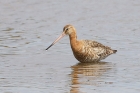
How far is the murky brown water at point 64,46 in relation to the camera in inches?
Answer: 358

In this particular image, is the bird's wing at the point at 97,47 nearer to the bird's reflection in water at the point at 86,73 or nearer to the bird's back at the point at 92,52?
the bird's back at the point at 92,52

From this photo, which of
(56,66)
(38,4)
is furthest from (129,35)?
(38,4)

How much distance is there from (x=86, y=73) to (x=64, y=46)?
244cm

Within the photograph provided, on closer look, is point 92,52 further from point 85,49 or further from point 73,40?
point 73,40

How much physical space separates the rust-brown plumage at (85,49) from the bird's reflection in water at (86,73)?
0.15 metres

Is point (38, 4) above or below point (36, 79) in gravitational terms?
below

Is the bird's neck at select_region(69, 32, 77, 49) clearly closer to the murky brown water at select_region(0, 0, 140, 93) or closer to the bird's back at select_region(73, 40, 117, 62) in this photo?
the bird's back at select_region(73, 40, 117, 62)

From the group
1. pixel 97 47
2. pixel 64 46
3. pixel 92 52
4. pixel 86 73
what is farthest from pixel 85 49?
pixel 86 73

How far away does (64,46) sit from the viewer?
12.5 meters

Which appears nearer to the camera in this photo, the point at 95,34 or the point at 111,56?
the point at 111,56

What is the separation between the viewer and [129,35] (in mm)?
13250

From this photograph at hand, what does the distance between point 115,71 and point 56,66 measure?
116cm

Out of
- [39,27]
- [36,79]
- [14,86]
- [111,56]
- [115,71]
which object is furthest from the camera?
[39,27]

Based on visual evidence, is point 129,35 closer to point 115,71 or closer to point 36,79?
point 115,71
